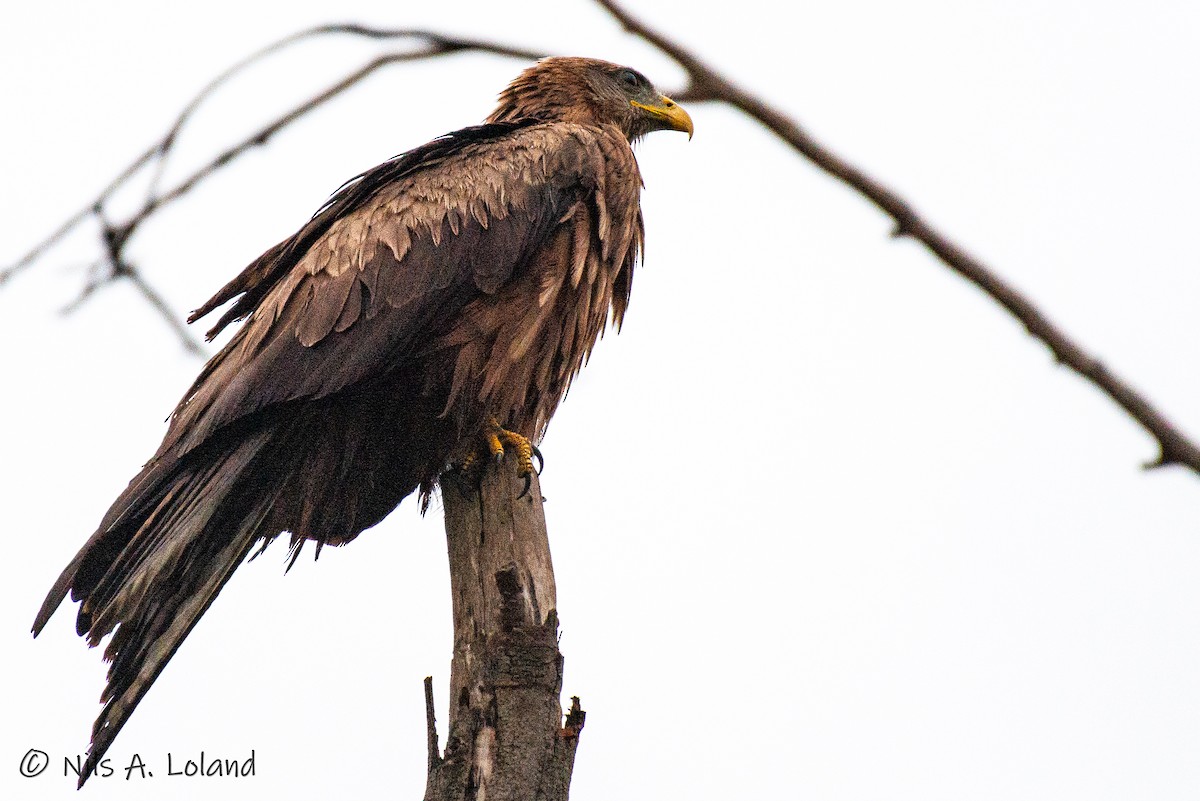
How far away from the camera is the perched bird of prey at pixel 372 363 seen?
4148mm

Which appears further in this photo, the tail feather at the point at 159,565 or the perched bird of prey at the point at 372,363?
the perched bird of prey at the point at 372,363

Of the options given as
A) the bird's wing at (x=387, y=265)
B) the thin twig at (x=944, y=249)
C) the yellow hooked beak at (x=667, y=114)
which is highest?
the yellow hooked beak at (x=667, y=114)

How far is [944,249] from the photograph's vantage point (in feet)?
3.42

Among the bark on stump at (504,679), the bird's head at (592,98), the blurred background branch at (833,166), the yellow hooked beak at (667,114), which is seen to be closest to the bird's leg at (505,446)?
the bark on stump at (504,679)

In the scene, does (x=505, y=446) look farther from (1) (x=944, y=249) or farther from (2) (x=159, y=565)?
(1) (x=944, y=249)

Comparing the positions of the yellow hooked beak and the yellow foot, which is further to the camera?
the yellow hooked beak

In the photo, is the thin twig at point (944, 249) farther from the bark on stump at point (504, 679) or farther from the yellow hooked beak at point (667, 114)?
the yellow hooked beak at point (667, 114)

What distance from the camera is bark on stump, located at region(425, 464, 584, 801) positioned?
3426 mm

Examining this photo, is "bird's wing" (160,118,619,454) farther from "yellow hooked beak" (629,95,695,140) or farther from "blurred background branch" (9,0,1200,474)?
"blurred background branch" (9,0,1200,474)

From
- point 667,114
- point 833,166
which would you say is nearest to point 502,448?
point 667,114

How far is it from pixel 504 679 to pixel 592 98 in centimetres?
311

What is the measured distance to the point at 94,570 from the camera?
412 centimetres

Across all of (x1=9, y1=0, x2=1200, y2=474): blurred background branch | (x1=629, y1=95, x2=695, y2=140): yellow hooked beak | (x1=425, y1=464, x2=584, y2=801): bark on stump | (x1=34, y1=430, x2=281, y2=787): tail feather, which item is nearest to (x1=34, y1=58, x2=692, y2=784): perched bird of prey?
(x1=34, y1=430, x2=281, y2=787): tail feather

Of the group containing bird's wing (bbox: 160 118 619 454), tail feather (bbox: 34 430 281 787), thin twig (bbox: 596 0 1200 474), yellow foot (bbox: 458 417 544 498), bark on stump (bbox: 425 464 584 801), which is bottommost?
thin twig (bbox: 596 0 1200 474)
